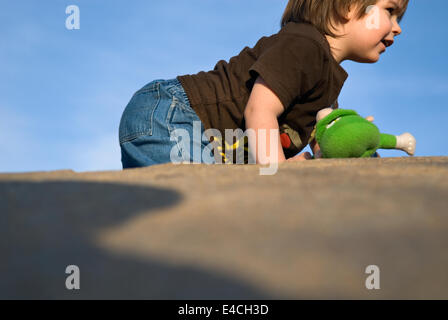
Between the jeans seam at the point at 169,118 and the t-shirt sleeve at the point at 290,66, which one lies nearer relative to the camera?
the t-shirt sleeve at the point at 290,66

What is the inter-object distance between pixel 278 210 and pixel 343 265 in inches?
6.6

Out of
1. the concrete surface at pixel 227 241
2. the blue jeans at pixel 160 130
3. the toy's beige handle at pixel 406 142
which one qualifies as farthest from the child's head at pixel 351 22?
the concrete surface at pixel 227 241

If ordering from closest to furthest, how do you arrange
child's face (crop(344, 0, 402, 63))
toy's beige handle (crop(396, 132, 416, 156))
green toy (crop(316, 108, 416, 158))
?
1. green toy (crop(316, 108, 416, 158))
2. toy's beige handle (crop(396, 132, 416, 156))
3. child's face (crop(344, 0, 402, 63))

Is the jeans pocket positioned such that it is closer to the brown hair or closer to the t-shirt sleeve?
the t-shirt sleeve

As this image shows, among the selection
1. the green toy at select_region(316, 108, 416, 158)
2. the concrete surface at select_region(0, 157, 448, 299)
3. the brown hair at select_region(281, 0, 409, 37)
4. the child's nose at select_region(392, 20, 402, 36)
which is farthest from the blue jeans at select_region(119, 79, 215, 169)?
the child's nose at select_region(392, 20, 402, 36)

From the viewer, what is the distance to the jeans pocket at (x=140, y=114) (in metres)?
2.04

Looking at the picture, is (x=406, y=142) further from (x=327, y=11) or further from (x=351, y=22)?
(x=327, y=11)

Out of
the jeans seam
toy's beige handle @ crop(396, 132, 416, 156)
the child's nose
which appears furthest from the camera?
the child's nose

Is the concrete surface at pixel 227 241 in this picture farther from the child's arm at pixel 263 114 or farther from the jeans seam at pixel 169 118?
the jeans seam at pixel 169 118

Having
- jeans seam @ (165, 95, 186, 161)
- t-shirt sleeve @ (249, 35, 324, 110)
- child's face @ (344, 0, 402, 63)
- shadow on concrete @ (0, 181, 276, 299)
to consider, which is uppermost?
child's face @ (344, 0, 402, 63)

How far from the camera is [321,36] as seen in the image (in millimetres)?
2105

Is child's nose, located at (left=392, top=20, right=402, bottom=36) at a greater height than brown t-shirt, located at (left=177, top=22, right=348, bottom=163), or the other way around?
child's nose, located at (left=392, top=20, right=402, bottom=36)

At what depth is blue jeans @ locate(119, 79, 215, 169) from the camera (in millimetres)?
1982
